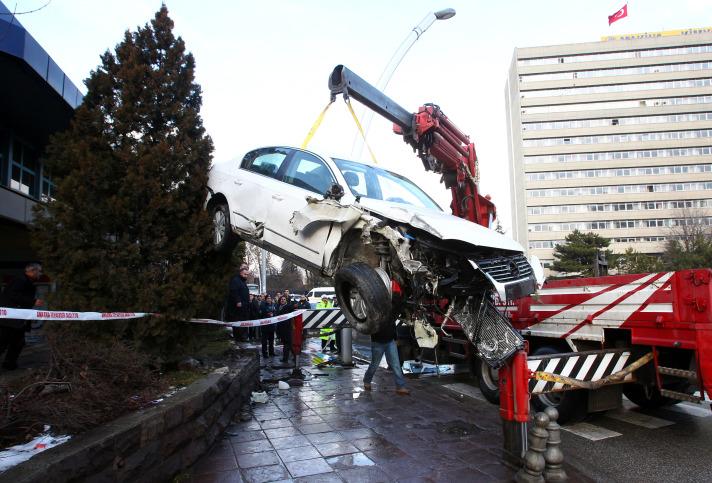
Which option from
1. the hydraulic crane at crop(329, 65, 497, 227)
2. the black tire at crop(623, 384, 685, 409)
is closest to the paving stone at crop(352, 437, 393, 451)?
the black tire at crop(623, 384, 685, 409)

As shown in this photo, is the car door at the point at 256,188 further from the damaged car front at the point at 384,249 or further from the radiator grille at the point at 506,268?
the radiator grille at the point at 506,268

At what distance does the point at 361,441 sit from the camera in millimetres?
4902

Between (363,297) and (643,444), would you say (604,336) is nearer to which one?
(643,444)

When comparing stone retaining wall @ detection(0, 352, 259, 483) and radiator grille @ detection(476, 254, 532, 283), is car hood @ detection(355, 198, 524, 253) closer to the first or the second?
radiator grille @ detection(476, 254, 532, 283)

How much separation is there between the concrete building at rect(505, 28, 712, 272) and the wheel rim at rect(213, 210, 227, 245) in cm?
6252

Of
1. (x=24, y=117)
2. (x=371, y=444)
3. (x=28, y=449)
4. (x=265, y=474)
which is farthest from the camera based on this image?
(x=24, y=117)

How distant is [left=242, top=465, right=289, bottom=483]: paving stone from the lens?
387cm

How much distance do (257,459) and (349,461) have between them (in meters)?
0.84

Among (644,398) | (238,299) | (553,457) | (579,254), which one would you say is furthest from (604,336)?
(579,254)

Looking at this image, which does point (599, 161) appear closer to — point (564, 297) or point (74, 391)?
point (564, 297)

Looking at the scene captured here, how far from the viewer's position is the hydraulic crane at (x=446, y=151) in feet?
26.7

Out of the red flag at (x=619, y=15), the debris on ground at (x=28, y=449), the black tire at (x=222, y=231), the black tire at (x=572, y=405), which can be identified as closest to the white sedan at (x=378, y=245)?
the black tire at (x=222, y=231)

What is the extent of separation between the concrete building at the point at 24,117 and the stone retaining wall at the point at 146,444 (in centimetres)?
479

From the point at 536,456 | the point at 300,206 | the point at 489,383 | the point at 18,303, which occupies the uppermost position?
the point at 300,206
